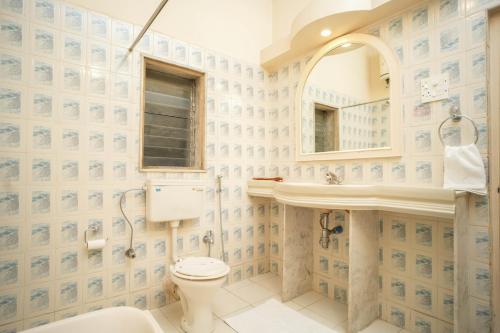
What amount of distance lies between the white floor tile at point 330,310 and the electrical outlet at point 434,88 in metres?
1.64

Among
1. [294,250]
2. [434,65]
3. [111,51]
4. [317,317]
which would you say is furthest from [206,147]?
[434,65]

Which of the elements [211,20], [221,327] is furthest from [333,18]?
[221,327]

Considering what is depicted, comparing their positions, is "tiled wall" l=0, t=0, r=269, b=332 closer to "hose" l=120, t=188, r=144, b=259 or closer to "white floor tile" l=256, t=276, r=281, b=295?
"hose" l=120, t=188, r=144, b=259

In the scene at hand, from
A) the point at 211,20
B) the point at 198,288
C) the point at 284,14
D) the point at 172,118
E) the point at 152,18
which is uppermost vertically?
the point at 284,14

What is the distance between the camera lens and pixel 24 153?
151cm

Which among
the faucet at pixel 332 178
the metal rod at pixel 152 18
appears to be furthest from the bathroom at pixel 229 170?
the faucet at pixel 332 178

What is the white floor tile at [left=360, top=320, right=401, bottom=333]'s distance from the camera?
1.67 meters

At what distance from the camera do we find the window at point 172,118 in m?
2.05

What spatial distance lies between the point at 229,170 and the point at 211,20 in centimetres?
141

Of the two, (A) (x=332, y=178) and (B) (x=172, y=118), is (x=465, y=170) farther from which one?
(B) (x=172, y=118)

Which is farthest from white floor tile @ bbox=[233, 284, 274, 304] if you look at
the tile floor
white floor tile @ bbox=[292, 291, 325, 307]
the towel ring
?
the towel ring

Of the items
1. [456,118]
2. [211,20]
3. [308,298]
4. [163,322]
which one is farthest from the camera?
[211,20]

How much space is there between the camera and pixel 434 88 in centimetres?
160

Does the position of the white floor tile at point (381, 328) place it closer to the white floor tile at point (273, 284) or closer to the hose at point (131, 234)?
the white floor tile at point (273, 284)
